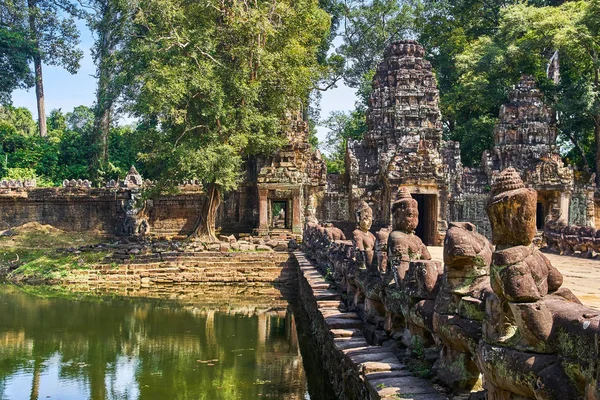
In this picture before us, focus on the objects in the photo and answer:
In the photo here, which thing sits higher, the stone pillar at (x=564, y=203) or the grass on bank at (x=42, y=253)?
the stone pillar at (x=564, y=203)

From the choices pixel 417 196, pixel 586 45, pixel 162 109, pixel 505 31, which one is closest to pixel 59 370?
pixel 162 109

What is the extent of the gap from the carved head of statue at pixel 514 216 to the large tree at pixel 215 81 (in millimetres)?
14826

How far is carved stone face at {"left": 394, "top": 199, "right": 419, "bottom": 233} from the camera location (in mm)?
6527

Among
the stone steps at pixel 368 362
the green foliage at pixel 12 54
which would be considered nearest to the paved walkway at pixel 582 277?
the stone steps at pixel 368 362

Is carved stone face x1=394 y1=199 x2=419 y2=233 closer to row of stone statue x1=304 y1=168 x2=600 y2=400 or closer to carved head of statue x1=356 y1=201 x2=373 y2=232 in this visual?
row of stone statue x1=304 y1=168 x2=600 y2=400

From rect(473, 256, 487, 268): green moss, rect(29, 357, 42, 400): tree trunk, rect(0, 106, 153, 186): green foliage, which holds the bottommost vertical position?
rect(29, 357, 42, 400): tree trunk

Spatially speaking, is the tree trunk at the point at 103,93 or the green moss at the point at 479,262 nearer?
the green moss at the point at 479,262

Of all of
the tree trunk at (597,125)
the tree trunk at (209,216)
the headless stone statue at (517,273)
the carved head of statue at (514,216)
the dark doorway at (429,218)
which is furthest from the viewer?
the tree trunk at (597,125)

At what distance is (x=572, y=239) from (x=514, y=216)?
46.1 feet

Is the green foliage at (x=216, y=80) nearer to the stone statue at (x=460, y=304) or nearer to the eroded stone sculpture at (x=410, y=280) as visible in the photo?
the eroded stone sculpture at (x=410, y=280)

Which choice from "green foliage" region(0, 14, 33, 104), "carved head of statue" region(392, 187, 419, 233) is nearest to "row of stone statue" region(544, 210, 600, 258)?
"carved head of statue" region(392, 187, 419, 233)

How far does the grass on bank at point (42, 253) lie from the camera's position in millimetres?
17891

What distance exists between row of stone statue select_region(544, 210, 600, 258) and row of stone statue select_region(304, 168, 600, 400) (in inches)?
441

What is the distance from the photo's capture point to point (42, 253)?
20031 millimetres
